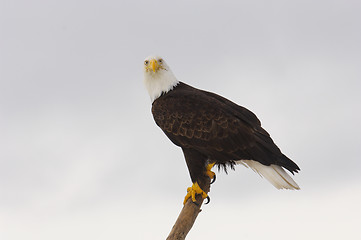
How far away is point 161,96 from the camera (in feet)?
36.3

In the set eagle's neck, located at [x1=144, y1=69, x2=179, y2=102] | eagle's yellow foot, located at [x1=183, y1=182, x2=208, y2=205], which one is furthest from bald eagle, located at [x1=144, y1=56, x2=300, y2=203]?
eagle's neck, located at [x1=144, y1=69, x2=179, y2=102]

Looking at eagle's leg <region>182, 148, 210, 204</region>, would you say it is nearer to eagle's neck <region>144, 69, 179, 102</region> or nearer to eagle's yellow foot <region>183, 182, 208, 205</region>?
eagle's yellow foot <region>183, 182, 208, 205</region>

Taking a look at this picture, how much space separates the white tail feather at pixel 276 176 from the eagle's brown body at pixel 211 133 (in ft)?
0.32

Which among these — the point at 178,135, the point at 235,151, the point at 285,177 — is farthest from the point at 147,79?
the point at 285,177

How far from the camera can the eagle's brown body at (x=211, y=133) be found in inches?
411

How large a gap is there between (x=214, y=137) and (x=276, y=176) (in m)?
1.05

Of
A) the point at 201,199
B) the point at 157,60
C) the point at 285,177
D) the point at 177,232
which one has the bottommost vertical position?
the point at 177,232

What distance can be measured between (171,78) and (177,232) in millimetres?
2424

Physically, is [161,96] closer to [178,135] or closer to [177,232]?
[178,135]

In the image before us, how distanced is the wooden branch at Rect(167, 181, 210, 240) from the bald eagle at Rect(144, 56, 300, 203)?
0.29 ft

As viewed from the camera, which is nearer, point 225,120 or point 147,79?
point 225,120

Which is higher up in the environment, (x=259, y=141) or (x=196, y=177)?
(x=259, y=141)

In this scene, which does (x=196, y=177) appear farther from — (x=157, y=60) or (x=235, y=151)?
(x=157, y=60)

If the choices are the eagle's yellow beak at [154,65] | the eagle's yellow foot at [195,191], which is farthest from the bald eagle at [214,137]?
the eagle's yellow beak at [154,65]
